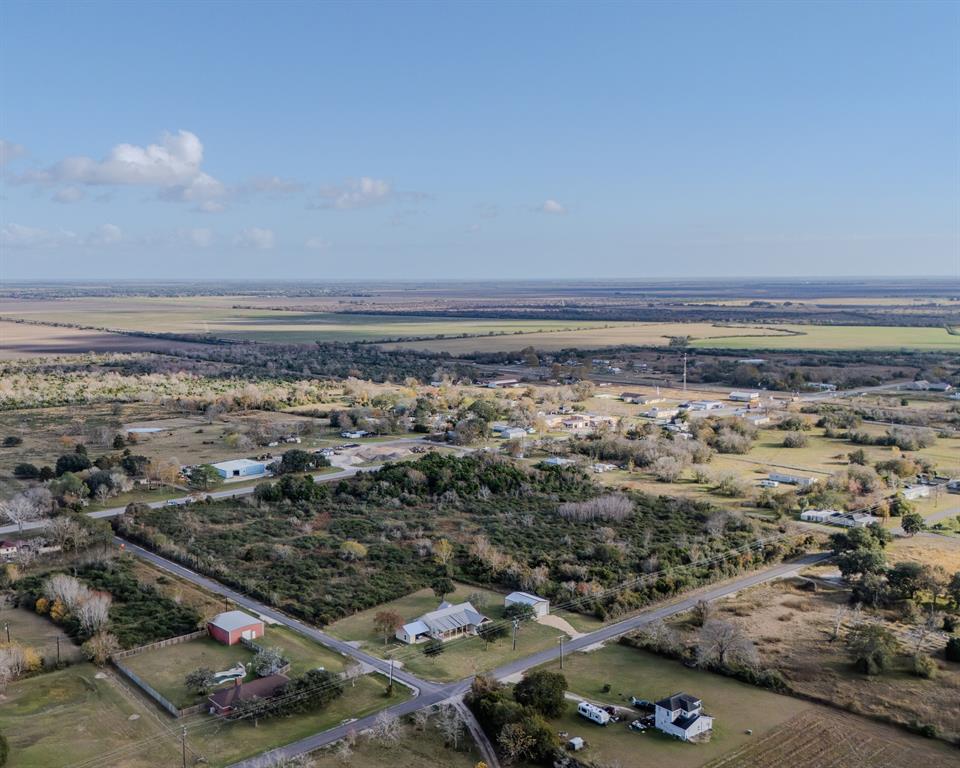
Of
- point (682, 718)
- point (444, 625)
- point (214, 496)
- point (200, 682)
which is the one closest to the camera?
point (682, 718)

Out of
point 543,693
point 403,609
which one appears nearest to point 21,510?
point 403,609

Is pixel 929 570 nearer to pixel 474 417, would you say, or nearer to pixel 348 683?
pixel 348 683

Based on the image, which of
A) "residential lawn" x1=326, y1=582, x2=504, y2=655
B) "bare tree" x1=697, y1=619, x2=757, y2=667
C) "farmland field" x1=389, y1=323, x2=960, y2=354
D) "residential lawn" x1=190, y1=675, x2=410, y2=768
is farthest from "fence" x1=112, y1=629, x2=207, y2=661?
"farmland field" x1=389, y1=323, x2=960, y2=354

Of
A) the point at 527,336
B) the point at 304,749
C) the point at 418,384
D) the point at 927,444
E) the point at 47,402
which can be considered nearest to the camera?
the point at 304,749

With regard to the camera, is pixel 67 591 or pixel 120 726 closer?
pixel 120 726

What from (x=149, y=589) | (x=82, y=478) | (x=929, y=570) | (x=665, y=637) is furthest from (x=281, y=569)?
(x=929, y=570)

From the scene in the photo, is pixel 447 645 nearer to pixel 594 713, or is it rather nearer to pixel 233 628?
pixel 594 713
